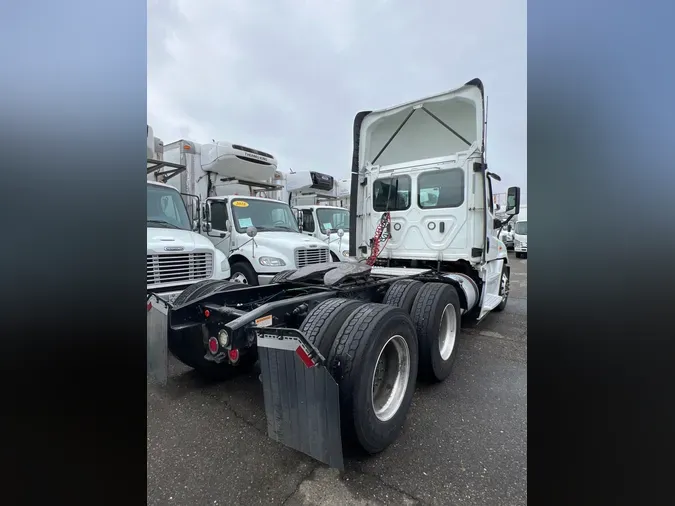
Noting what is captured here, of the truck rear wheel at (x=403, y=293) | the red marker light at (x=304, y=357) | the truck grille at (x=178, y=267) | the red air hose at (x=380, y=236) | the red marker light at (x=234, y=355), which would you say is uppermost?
the red air hose at (x=380, y=236)

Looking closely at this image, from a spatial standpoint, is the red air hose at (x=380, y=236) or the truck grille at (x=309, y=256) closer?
the red air hose at (x=380, y=236)

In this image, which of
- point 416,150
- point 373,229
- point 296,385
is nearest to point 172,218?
point 373,229

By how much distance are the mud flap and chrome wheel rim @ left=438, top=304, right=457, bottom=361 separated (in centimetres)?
280

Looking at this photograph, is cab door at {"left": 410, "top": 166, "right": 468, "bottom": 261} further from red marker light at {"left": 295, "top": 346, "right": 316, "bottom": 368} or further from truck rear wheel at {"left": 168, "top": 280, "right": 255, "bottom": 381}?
red marker light at {"left": 295, "top": 346, "right": 316, "bottom": 368}

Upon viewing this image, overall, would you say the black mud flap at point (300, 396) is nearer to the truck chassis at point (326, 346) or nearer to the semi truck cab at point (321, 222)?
the truck chassis at point (326, 346)

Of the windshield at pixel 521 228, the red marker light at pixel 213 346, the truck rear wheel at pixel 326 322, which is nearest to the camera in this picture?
the truck rear wheel at pixel 326 322

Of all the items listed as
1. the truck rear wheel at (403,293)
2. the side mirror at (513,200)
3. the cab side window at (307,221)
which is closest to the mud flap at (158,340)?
the truck rear wheel at (403,293)

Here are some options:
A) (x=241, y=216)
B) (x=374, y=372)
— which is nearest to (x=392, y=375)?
(x=374, y=372)

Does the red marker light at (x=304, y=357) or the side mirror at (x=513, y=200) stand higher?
the side mirror at (x=513, y=200)

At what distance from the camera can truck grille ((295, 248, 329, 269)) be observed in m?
6.71

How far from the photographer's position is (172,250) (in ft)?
16.0

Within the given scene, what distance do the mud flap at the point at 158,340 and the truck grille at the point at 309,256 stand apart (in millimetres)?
3865

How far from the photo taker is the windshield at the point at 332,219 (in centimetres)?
998
